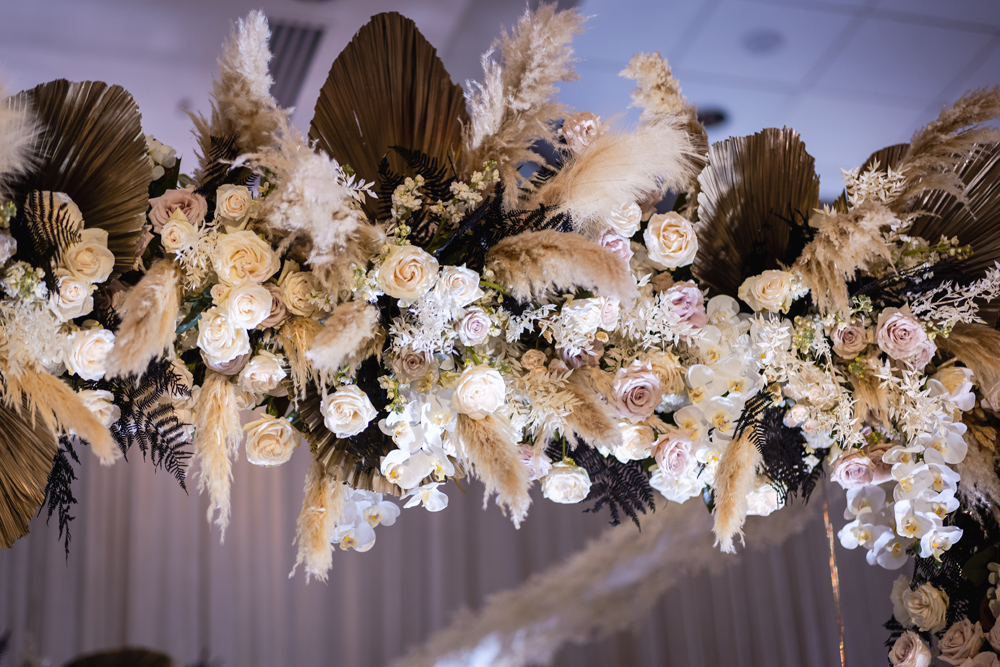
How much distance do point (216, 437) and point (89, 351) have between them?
0.64 feet

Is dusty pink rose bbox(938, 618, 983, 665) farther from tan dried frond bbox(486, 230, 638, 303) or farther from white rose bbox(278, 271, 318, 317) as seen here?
white rose bbox(278, 271, 318, 317)

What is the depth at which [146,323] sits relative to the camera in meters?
0.93

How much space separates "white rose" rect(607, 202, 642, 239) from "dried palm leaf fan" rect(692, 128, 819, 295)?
128mm

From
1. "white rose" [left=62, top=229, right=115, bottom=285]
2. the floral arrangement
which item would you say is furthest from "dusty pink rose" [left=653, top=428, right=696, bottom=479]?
"white rose" [left=62, top=229, right=115, bottom=285]

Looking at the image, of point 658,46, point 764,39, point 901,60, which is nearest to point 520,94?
point 658,46

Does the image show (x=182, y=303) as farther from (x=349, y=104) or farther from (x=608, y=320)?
(x=608, y=320)

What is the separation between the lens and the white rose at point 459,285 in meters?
1.04

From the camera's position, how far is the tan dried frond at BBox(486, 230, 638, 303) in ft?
3.14

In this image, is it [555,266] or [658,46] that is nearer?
[555,266]

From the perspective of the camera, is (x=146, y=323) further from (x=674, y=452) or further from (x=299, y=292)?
(x=674, y=452)

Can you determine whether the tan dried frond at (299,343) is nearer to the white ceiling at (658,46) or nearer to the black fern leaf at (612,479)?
the black fern leaf at (612,479)

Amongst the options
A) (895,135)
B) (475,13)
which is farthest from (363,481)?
(895,135)

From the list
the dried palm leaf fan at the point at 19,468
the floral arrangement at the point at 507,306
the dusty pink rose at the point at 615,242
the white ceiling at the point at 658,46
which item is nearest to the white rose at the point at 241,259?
the floral arrangement at the point at 507,306

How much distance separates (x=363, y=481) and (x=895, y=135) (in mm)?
3223
